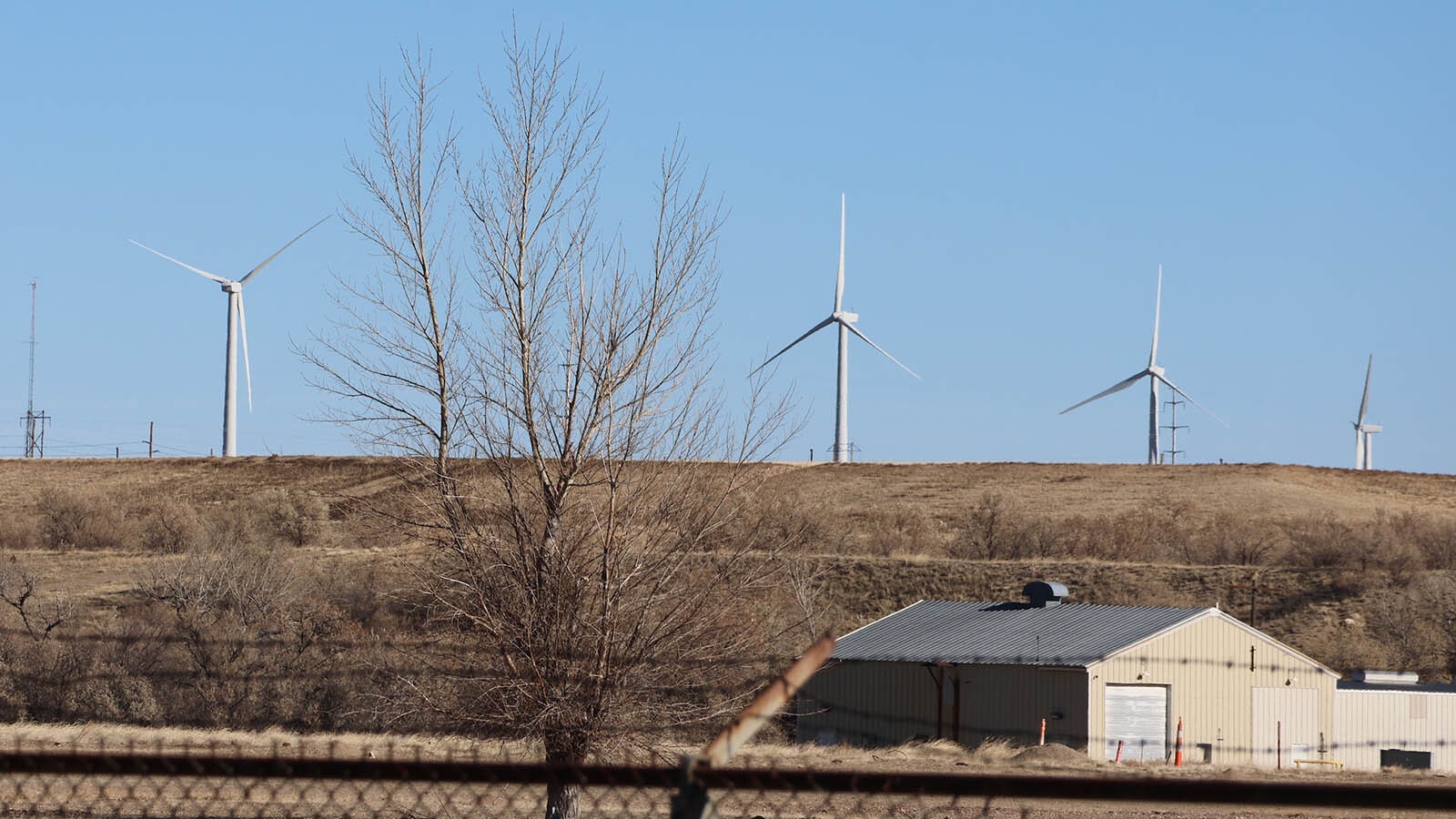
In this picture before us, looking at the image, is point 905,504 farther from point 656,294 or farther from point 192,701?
point 656,294

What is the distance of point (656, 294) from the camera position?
1655 cm

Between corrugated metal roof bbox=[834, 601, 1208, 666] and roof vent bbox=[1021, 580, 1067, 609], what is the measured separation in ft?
1.15

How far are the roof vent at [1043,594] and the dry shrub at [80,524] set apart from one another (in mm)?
44467

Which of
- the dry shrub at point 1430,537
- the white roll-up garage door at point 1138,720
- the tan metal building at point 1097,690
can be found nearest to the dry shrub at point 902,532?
the dry shrub at point 1430,537

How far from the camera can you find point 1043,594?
42719 mm

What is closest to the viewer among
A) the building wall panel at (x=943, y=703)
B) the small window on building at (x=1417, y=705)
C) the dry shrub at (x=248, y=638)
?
the building wall panel at (x=943, y=703)

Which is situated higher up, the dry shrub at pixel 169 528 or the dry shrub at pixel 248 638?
the dry shrub at pixel 169 528

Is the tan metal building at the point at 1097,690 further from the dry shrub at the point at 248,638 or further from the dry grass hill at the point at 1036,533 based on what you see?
the dry shrub at the point at 248,638

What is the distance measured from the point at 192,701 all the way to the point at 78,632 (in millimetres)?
6405

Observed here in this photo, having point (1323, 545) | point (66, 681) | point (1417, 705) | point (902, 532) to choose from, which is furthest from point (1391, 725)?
point (902, 532)

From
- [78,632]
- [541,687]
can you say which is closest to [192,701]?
[78,632]

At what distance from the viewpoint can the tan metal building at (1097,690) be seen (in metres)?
35.8

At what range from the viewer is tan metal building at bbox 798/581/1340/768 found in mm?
35812

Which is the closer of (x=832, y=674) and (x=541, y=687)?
(x=541, y=687)
